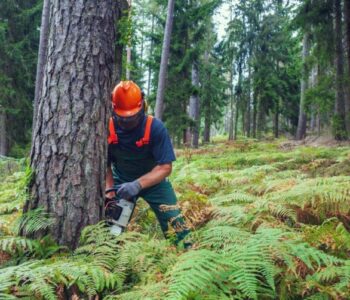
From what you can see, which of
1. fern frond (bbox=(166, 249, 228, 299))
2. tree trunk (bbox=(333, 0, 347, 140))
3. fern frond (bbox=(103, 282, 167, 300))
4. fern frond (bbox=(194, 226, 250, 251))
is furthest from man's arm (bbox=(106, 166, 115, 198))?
tree trunk (bbox=(333, 0, 347, 140))

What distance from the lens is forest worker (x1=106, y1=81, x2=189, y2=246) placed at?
3850 mm

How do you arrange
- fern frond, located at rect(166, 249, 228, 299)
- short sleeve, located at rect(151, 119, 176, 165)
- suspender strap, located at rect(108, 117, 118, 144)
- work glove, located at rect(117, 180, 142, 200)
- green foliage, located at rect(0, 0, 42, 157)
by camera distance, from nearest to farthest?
fern frond, located at rect(166, 249, 228, 299) < work glove, located at rect(117, 180, 142, 200) < short sleeve, located at rect(151, 119, 176, 165) < suspender strap, located at rect(108, 117, 118, 144) < green foliage, located at rect(0, 0, 42, 157)

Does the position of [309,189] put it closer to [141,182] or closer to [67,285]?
[141,182]

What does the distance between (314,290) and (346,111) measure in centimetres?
1154

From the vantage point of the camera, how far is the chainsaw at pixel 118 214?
11.8 feet

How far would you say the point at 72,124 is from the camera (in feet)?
11.4

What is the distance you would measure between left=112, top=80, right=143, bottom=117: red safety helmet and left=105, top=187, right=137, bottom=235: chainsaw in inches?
35.4

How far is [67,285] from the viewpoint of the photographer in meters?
2.63

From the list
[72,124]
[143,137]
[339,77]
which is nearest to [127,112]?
[143,137]

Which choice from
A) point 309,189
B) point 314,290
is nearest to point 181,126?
point 309,189

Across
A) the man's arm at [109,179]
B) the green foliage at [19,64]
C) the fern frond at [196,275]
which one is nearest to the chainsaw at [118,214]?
the man's arm at [109,179]

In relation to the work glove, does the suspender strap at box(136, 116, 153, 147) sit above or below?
above

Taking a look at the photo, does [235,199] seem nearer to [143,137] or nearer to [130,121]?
[143,137]

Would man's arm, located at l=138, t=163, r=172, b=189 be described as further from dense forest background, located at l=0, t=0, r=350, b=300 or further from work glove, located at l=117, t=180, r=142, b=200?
dense forest background, located at l=0, t=0, r=350, b=300
